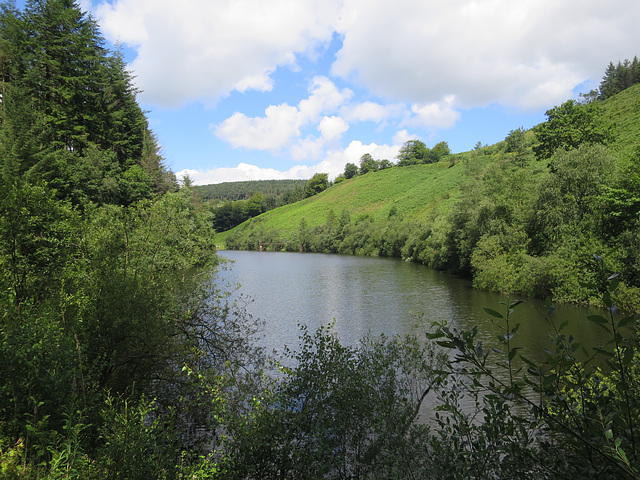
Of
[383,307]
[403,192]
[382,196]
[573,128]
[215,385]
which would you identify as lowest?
[383,307]

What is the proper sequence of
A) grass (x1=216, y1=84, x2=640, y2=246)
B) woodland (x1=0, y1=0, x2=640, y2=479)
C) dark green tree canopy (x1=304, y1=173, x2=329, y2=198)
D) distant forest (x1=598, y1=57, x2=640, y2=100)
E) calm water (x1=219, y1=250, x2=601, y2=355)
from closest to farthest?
1. woodland (x1=0, y1=0, x2=640, y2=479)
2. calm water (x1=219, y1=250, x2=601, y2=355)
3. grass (x1=216, y1=84, x2=640, y2=246)
4. distant forest (x1=598, y1=57, x2=640, y2=100)
5. dark green tree canopy (x1=304, y1=173, x2=329, y2=198)

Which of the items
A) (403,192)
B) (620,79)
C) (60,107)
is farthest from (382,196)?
(60,107)

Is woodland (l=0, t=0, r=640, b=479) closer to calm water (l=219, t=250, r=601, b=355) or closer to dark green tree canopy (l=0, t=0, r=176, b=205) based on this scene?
dark green tree canopy (l=0, t=0, r=176, b=205)

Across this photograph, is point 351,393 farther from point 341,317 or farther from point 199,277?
→ point 341,317

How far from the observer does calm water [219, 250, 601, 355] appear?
1853 centimetres

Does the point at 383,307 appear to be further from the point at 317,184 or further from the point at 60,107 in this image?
the point at 317,184

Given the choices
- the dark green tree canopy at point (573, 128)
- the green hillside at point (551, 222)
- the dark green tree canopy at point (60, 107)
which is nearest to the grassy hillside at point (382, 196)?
the green hillside at point (551, 222)

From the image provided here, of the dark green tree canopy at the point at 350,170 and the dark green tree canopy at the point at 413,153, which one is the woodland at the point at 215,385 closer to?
the dark green tree canopy at the point at 413,153

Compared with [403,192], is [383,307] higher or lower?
lower

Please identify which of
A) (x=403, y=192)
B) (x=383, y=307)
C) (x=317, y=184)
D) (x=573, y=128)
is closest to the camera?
(x=383, y=307)

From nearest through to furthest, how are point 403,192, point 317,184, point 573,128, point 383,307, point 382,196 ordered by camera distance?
point 383,307
point 573,128
point 403,192
point 382,196
point 317,184

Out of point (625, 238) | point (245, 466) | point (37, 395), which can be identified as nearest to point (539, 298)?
point (625, 238)

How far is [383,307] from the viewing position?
24.9 m

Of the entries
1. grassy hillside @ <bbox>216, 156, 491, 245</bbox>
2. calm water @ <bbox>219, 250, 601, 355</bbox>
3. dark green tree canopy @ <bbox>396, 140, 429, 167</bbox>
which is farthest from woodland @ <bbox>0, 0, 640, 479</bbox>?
dark green tree canopy @ <bbox>396, 140, 429, 167</bbox>
